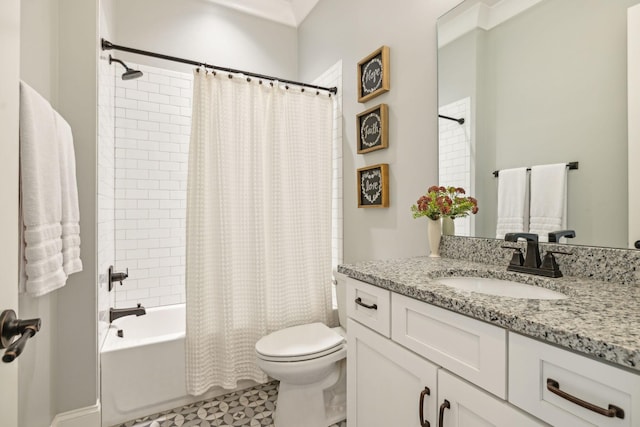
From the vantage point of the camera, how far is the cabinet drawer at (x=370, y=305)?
1.07 m

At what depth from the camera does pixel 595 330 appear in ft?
1.91

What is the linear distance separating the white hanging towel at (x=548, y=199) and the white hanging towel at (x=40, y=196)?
1713mm

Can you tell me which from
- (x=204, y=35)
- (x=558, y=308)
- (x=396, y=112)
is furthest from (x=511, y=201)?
(x=204, y=35)

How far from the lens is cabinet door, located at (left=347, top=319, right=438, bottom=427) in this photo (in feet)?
3.00

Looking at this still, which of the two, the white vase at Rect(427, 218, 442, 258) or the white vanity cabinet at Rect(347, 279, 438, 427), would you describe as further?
the white vase at Rect(427, 218, 442, 258)

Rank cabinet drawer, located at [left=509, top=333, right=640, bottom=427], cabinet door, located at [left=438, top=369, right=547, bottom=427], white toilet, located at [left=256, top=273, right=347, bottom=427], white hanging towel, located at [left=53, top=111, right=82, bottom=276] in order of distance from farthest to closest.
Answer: white toilet, located at [left=256, top=273, right=347, bottom=427] < white hanging towel, located at [left=53, top=111, right=82, bottom=276] < cabinet door, located at [left=438, top=369, right=547, bottom=427] < cabinet drawer, located at [left=509, top=333, right=640, bottom=427]

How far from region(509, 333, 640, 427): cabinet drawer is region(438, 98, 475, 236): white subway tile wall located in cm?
84

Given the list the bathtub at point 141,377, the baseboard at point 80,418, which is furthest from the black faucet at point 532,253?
the baseboard at point 80,418

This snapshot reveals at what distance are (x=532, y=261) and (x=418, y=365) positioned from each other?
0.55 m

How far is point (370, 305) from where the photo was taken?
1143mm

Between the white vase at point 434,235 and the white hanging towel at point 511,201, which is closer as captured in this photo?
the white hanging towel at point 511,201

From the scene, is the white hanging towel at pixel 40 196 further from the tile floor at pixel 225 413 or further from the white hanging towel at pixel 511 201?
the white hanging towel at pixel 511 201

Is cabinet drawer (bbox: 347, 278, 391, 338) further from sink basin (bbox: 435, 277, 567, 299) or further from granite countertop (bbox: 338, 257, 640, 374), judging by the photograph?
sink basin (bbox: 435, 277, 567, 299)

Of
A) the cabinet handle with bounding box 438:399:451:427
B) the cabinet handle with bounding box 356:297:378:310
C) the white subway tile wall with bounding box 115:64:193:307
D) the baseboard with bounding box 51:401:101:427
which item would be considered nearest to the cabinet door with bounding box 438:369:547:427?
the cabinet handle with bounding box 438:399:451:427
